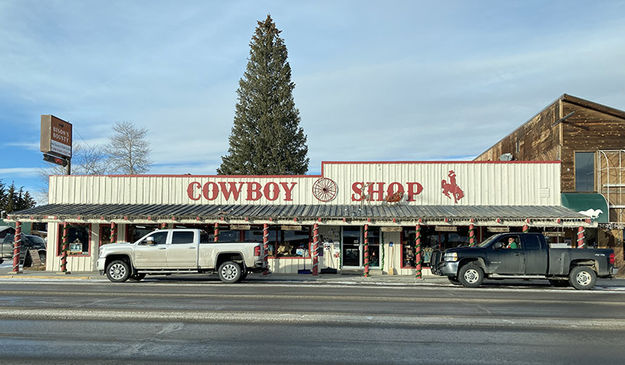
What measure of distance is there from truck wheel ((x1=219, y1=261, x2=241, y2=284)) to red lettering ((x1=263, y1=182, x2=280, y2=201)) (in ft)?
22.0

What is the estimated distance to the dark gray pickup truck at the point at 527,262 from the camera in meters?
16.8

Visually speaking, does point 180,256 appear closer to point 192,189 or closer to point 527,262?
point 192,189

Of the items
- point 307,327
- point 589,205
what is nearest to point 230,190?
point 307,327

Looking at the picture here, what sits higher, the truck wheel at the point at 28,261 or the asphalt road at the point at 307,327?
the asphalt road at the point at 307,327

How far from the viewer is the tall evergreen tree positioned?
156 feet

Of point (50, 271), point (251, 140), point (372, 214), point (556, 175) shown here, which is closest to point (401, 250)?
point (372, 214)

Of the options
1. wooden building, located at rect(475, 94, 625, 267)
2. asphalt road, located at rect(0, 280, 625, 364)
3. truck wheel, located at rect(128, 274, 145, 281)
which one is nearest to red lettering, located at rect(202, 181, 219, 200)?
truck wheel, located at rect(128, 274, 145, 281)

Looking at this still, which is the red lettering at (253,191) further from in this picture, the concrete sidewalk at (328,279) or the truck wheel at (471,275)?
the truck wheel at (471,275)

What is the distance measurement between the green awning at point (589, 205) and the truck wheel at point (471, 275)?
926 cm

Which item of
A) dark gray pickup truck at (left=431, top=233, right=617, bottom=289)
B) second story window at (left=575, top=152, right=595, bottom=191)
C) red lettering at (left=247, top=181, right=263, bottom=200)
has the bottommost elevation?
dark gray pickup truck at (left=431, top=233, right=617, bottom=289)

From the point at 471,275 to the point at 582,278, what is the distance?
3775mm

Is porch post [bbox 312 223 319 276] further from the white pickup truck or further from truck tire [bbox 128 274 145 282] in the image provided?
truck tire [bbox 128 274 145 282]

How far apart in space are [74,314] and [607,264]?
53.7ft

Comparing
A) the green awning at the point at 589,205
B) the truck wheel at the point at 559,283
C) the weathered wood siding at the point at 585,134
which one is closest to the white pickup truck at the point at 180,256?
the truck wheel at the point at 559,283
